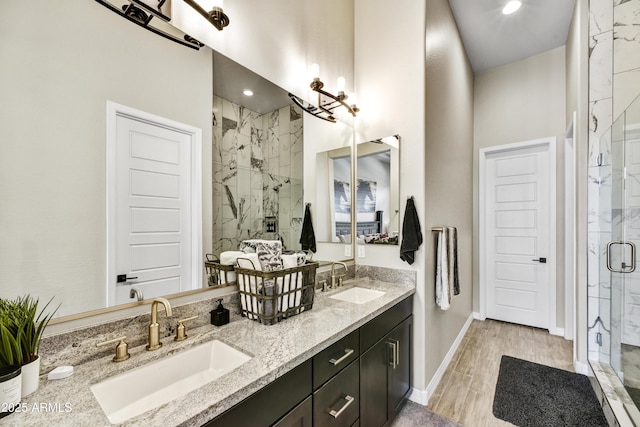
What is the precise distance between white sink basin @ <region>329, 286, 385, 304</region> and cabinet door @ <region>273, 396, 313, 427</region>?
35.0 inches

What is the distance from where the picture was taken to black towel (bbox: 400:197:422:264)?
2.05 meters

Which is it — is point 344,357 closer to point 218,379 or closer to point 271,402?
point 271,402

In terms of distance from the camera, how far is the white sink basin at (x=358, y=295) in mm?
1982

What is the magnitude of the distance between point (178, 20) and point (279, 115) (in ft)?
2.28

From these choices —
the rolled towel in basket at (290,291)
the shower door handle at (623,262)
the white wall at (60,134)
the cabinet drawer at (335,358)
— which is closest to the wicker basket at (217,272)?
the rolled towel in basket at (290,291)

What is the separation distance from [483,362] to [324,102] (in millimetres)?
2793

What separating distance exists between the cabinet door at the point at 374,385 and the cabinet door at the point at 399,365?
85 millimetres

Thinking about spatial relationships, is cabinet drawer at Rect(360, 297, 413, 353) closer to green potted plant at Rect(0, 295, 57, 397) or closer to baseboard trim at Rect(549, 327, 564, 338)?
green potted plant at Rect(0, 295, 57, 397)

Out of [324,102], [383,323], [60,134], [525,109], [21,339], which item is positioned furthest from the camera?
[525,109]

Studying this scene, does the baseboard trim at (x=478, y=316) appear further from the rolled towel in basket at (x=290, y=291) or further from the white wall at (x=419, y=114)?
the rolled towel in basket at (x=290, y=291)

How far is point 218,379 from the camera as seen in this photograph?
0.86m

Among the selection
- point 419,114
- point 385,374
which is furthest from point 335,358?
point 419,114

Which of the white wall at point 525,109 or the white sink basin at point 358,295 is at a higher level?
the white wall at point 525,109

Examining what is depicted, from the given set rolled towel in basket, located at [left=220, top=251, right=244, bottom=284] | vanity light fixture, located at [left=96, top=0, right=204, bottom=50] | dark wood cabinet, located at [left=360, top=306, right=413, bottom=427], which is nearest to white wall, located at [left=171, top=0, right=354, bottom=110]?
vanity light fixture, located at [left=96, top=0, right=204, bottom=50]
